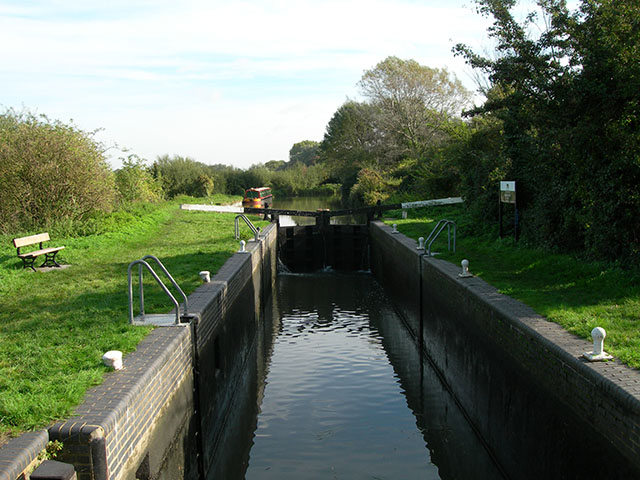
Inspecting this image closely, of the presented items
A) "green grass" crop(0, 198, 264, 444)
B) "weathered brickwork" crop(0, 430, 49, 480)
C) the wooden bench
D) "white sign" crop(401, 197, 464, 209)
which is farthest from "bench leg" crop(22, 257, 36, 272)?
"white sign" crop(401, 197, 464, 209)

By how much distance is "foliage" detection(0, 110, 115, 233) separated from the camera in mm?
15867

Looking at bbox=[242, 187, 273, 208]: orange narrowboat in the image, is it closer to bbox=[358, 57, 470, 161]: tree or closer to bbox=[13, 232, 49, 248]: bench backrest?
bbox=[358, 57, 470, 161]: tree

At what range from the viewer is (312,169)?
6028 centimetres

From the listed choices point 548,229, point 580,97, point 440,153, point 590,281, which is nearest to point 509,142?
point 548,229

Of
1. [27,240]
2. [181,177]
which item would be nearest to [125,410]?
[27,240]

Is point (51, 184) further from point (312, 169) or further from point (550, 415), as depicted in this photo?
point (312, 169)

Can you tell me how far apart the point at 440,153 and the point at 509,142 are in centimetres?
1108

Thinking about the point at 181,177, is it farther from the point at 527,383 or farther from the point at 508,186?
the point at 527,383

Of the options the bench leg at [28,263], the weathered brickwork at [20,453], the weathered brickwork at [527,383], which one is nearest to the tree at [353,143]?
the bench leg at [28,263]

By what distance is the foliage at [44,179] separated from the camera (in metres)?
15.9

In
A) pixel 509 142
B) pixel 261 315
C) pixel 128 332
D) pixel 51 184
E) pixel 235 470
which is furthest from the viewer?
pixel 51 184

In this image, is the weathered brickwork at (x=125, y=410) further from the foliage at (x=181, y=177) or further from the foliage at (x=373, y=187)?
the foliage at (x=181, y=177)

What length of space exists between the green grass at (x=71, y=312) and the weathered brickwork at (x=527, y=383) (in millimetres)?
3599

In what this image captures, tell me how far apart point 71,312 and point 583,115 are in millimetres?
7148
